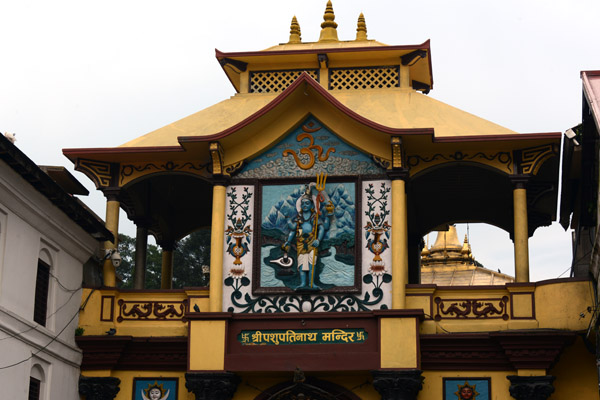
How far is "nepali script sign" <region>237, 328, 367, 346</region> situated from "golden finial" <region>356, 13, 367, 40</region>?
9746 millimetres

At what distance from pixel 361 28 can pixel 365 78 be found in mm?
2912

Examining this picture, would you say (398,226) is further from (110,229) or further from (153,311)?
(110,229)

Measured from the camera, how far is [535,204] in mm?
→ 29547

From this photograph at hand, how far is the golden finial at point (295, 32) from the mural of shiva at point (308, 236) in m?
6.58

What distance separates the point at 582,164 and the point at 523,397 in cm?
584

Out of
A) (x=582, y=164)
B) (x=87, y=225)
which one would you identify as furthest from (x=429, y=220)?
(x=87, y=225)

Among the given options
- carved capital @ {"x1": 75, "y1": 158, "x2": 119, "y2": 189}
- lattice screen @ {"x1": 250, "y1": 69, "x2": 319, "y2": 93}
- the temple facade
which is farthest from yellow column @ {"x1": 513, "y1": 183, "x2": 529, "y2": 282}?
carved capital @ {"x1": 75, "y1": 158, "x2": 119, "y2": 189}

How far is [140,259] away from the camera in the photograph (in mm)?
29422

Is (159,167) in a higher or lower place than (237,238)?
higher

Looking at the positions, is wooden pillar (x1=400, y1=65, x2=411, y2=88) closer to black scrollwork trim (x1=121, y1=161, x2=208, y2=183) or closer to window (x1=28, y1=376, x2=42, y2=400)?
black scrollwork trim (x1=121, y1=161, x2=208, y2=183)

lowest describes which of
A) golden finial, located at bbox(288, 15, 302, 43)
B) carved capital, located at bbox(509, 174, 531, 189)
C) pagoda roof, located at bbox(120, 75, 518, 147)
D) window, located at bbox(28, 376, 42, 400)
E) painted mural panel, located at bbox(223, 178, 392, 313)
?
window, located at bbox(28, 376, 42, 400)

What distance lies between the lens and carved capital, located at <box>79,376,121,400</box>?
25500 millimetres

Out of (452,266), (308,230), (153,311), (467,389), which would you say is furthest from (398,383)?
(452,266)

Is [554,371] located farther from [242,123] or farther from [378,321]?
[242,123]
